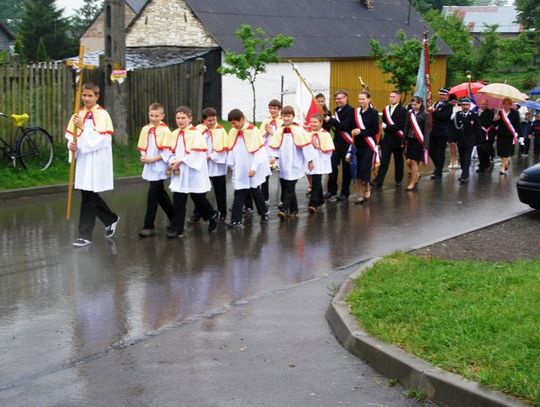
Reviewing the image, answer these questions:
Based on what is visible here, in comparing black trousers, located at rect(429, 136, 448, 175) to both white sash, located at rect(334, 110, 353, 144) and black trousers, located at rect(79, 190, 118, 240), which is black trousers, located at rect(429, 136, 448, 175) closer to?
white sash, located at rect(334, 110, 353, 144)

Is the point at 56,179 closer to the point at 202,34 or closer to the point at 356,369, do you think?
the point at 356,369

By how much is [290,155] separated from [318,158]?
0.69 meters

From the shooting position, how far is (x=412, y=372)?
6.05m

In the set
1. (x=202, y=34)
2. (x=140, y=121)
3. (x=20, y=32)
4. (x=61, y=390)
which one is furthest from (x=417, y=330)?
(x=20, y=32)

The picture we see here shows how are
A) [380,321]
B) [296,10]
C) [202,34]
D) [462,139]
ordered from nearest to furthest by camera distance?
1. [380,321]
2. [462,139]
3. [202,34]
4. [296,10]

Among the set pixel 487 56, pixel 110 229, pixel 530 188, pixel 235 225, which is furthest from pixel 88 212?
pixel 487 56

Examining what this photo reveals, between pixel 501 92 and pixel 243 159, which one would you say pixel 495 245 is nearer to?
pixel 243 159

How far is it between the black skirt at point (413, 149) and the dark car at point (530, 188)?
2.98m

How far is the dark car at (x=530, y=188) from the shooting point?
13523mm

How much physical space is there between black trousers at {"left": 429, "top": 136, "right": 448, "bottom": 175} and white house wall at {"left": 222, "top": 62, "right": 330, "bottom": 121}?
16.4 metres

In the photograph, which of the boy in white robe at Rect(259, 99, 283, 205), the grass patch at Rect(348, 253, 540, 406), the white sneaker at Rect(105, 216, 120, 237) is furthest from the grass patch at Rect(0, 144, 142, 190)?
the grass patch at Rect(348, 253, 540, 406)

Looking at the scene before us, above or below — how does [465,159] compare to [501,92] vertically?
below

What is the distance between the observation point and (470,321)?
6.87m

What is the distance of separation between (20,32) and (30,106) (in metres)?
44.7
